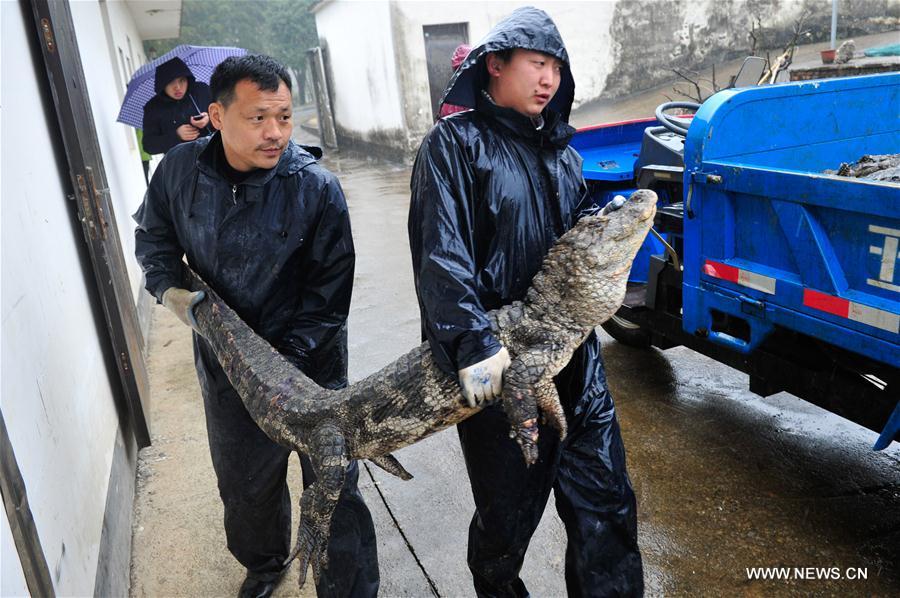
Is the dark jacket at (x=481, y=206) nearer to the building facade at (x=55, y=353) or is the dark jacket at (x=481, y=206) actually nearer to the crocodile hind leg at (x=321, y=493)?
the crocodile hind leg at (x=321, y=493)

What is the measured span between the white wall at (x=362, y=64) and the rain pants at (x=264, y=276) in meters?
13.5

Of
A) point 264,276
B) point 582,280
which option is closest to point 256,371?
point 264,276

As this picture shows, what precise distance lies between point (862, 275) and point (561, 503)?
1388 mm

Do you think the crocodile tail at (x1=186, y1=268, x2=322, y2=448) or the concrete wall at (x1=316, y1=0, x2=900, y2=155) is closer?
the crocodile tail at (x1=186, y1=268, x2=322, y2=448)

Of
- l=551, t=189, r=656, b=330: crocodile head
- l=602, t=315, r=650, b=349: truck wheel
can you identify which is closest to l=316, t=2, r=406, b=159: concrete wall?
l=602, t=315, r=650, b=349: truck wheel

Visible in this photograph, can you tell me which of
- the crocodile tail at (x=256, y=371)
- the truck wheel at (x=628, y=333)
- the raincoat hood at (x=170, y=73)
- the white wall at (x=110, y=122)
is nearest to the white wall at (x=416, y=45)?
the white wall at (x=110, y=122)

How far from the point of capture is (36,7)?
325 centimetres

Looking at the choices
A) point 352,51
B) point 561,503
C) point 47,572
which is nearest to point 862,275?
point 561,503

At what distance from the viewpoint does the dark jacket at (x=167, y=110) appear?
514 cm

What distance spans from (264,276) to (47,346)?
865mm

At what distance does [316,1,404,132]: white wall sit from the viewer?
15586mm

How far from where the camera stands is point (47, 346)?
252cm

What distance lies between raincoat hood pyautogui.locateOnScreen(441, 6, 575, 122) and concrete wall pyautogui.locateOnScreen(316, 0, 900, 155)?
1338cm

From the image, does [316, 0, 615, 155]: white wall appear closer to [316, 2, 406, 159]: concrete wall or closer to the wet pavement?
[316, 2, 406, 159]: concrete wall
